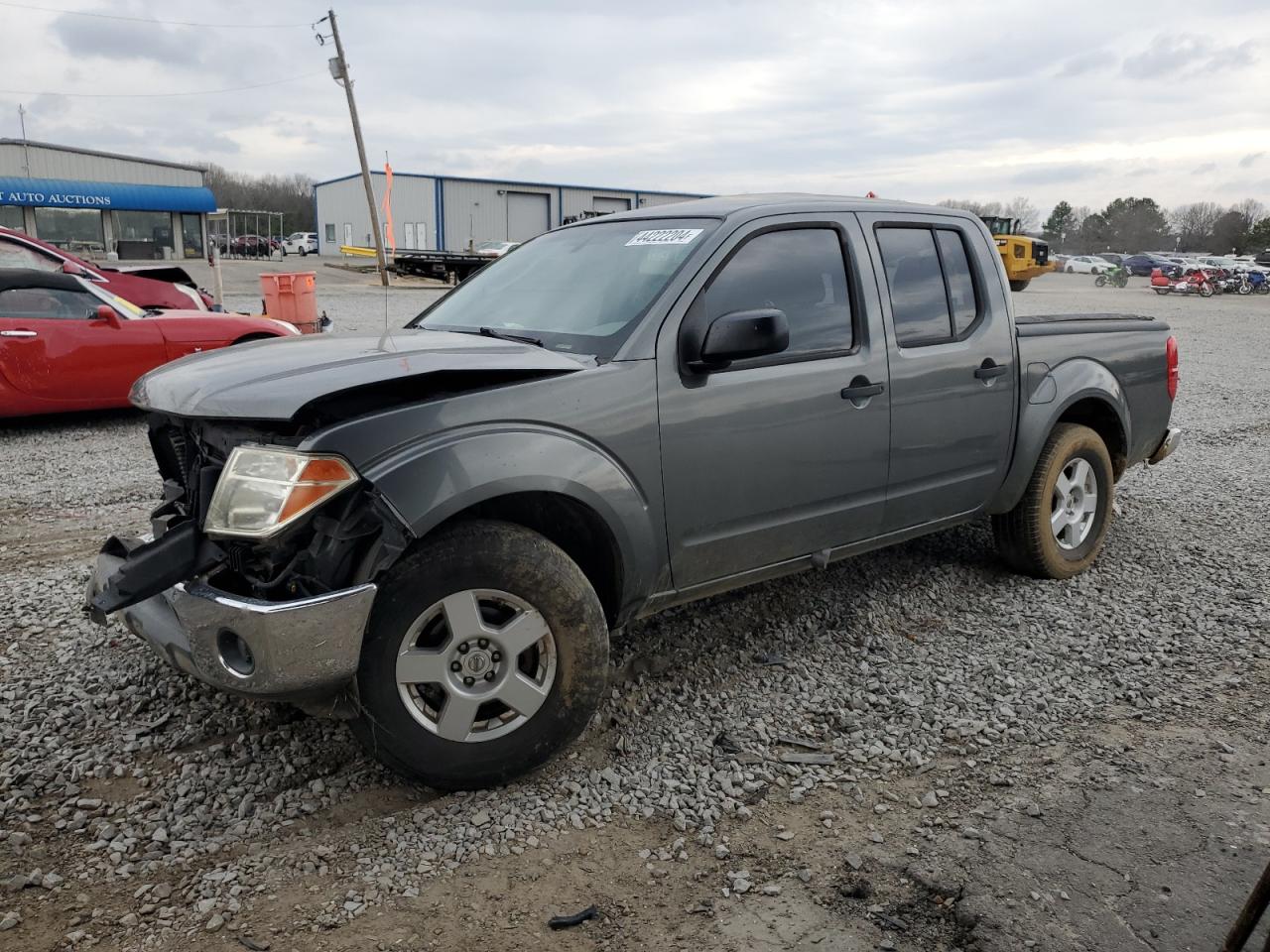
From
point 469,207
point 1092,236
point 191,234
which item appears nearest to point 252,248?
point 191,234

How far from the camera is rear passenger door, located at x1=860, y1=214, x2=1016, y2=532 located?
4.12 metres

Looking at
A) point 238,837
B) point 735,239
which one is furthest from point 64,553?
point 735,239

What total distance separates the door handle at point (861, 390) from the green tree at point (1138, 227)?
345 feet

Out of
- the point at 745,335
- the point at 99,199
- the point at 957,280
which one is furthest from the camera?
the point at 99,199

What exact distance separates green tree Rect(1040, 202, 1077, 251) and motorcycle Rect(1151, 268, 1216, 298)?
67396mm

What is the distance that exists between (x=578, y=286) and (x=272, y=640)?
1.90 metres

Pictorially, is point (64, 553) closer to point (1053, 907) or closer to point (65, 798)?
point (65, 798)

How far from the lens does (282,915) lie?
2500 mm

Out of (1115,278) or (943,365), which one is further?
(1115,278)

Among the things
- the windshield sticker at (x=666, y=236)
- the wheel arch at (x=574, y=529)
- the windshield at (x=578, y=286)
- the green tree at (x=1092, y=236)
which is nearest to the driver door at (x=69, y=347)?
the windshield at (x=578, y=286)

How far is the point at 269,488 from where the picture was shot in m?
2.70

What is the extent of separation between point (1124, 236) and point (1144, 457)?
10721cm

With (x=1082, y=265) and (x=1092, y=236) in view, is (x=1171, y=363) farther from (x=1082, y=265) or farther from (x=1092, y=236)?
(x=1092, y=236)

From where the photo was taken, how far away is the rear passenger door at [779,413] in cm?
341
